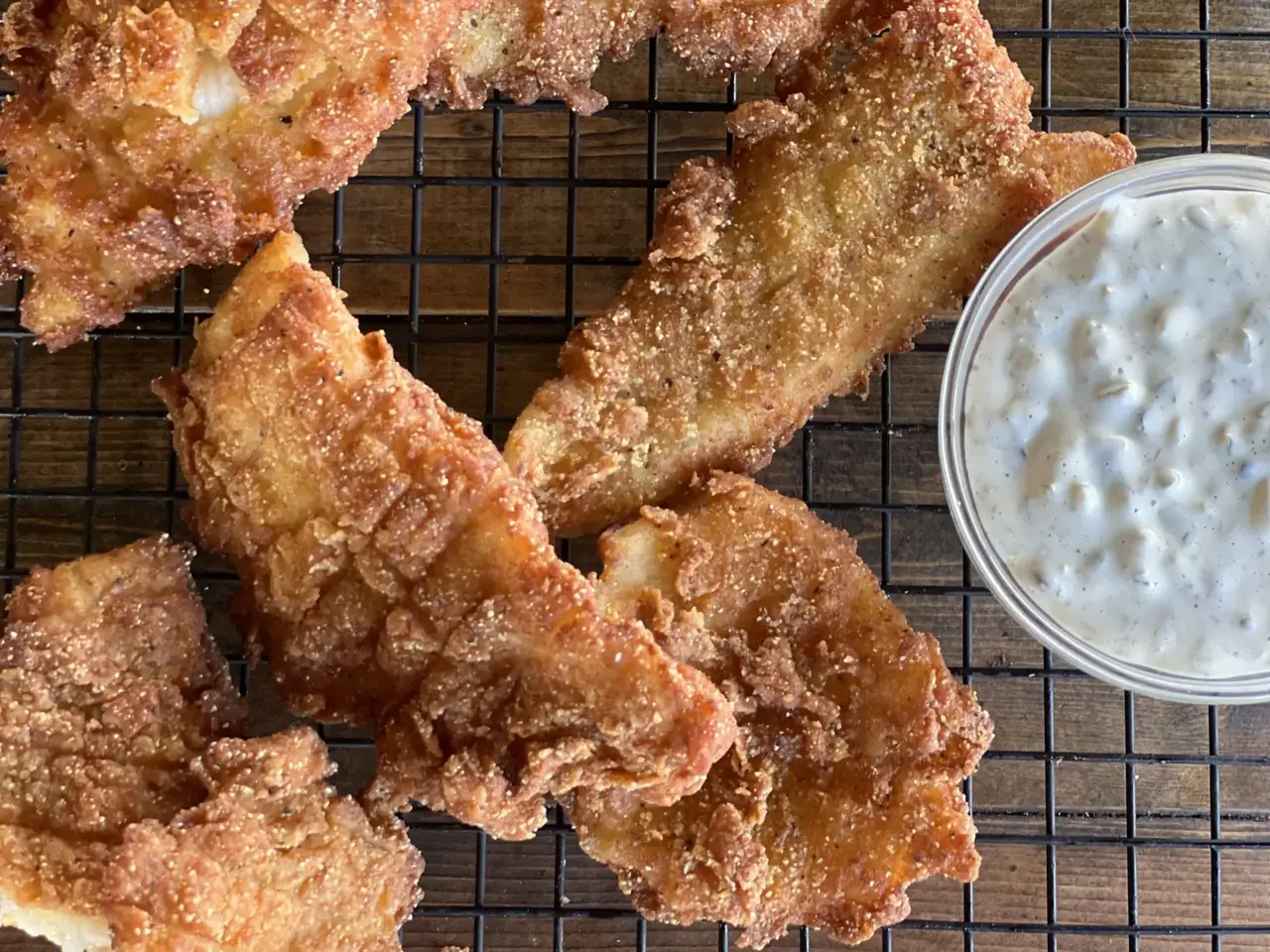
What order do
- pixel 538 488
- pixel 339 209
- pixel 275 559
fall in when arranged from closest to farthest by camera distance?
pixel 275 559 < pixel 538 488 < pixel 339 209

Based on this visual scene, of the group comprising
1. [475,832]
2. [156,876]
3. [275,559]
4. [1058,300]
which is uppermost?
[1058,300]

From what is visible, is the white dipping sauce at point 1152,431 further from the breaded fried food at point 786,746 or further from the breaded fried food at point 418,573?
the breaded fried food at point 418,573

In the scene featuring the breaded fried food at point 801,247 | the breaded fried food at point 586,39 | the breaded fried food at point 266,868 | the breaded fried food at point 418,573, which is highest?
the breaded fried food at point 586,39

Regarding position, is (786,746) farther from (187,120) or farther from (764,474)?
(187,120)

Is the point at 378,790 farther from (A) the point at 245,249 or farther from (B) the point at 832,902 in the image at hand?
(A) the point at 245,249

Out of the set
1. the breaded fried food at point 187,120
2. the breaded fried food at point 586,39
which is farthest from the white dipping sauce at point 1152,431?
the breaded fried food at point 187,120

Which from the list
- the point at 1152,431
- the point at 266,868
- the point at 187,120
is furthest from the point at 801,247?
the point at 266,868

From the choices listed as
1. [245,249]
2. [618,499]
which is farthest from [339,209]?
[618,499]
